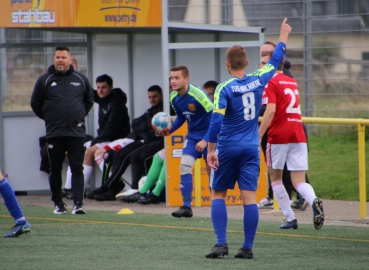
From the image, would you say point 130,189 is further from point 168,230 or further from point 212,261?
point 212,261

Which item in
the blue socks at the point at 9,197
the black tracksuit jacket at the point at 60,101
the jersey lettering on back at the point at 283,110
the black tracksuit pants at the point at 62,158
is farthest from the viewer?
the black tracksuit pants at the point at 62,158

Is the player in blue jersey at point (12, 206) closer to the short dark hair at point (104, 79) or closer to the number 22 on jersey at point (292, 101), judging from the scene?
the number 22 on jersey at point (292, 101)

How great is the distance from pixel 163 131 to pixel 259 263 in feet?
13.4

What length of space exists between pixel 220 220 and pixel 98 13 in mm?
5544

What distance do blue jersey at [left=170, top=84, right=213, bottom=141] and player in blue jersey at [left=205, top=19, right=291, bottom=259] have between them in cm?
315

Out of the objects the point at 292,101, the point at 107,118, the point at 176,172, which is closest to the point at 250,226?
the point at 292,101

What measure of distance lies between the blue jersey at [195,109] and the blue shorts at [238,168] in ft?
10.5

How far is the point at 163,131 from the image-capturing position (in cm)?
1072

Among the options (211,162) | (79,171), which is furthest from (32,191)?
(211,162)

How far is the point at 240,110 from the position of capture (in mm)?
7238

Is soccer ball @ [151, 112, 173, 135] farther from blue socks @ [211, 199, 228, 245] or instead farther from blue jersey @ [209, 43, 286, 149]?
blue socks @ [211, 199, 228, 245]

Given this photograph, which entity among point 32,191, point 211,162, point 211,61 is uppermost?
point 211,61

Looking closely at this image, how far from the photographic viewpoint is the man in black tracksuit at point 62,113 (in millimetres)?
10664

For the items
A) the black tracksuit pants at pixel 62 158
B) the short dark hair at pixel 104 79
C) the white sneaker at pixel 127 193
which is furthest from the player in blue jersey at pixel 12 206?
the short dark hair at pixel 104 79
